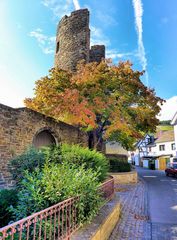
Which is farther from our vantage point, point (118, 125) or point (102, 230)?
point (118, 125)

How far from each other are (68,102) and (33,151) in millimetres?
4523

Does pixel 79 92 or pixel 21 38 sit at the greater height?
pixel 21 38

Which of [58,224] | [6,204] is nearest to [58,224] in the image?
[58,224]

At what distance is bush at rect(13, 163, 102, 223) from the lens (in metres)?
3.20

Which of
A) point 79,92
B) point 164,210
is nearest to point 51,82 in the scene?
point 79,92

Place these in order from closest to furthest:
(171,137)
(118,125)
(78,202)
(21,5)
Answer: (78,202) → (21,5) → (118,125) → (171,137)

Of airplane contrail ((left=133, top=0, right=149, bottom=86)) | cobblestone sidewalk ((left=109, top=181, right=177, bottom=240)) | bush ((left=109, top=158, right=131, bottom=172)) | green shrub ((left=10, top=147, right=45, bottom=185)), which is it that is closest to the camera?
cobblestone sidewalk ((left=109, top=181, right=177, bottom=240))

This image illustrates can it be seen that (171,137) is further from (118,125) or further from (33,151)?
(33,151)

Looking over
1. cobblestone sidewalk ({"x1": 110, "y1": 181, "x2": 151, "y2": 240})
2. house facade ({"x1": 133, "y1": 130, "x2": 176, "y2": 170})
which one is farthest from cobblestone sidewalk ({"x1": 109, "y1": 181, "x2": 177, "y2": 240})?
house facade ({"x1": 133, "y1": 130, "x2": 176, "y2": 170})

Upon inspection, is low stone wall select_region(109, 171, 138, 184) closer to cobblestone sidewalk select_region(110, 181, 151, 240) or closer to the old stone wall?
the old stone wall

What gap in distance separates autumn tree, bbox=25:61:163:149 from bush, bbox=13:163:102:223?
250 inches

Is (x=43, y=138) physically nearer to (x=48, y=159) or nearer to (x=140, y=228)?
(x=48, y=159)

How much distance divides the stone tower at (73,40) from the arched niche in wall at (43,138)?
889 cm

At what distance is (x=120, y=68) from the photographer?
1195 centimetres
